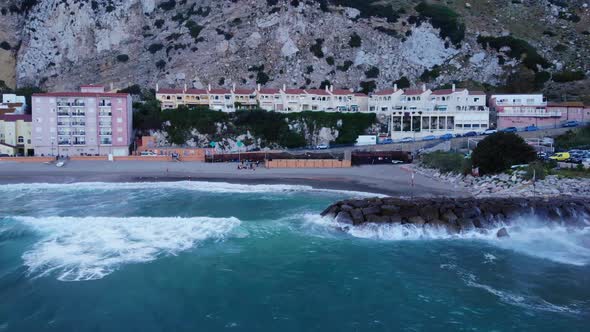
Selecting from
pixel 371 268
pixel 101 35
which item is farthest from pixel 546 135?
pixel 101 35

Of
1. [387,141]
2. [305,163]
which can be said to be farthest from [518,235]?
[387,141]

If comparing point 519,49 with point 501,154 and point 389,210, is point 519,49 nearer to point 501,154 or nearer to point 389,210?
point 501,154

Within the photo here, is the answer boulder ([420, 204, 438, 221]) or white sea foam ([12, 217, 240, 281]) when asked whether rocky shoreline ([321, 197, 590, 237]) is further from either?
white sea foam ([12, 217, 240, 281])

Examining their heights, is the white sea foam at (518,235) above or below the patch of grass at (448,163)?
below

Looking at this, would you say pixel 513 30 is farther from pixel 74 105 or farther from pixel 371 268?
pixel 371 268

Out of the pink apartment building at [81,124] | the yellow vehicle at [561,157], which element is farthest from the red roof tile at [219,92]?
the yellow vehicle at [561,157]

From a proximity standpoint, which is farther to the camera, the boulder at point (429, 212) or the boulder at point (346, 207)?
the boulder at point (346, 207)

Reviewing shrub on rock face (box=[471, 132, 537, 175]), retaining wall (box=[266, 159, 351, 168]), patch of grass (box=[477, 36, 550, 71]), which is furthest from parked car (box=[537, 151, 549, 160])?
patch of grass (box=[477, 36, 550, 71])

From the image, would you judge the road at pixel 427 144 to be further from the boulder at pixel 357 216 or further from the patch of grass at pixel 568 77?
the boulder at pixel 357 216
